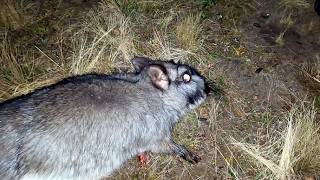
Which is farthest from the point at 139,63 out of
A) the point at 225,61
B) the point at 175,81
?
the point at 225,61

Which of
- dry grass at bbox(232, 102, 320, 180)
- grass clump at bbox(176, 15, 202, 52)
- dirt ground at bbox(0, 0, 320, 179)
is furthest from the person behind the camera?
grass clump at bbox(176, 15, 202, 52)

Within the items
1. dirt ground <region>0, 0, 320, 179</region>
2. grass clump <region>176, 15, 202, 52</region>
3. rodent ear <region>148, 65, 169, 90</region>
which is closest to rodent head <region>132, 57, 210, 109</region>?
rodent ear <region>148, 65, 169, 90</region>

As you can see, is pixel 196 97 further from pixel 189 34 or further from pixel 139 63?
pixel 189 34

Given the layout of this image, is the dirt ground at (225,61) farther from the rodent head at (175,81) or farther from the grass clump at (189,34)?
the rodent head at (175,81)

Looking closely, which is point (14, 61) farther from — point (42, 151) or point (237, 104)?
point (237, 104)

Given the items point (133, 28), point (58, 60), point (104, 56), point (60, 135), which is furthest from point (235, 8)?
point (60, 135)

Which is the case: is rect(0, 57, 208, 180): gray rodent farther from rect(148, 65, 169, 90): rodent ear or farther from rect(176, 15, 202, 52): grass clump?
rect(176, 15, 202, 52): grass clump
